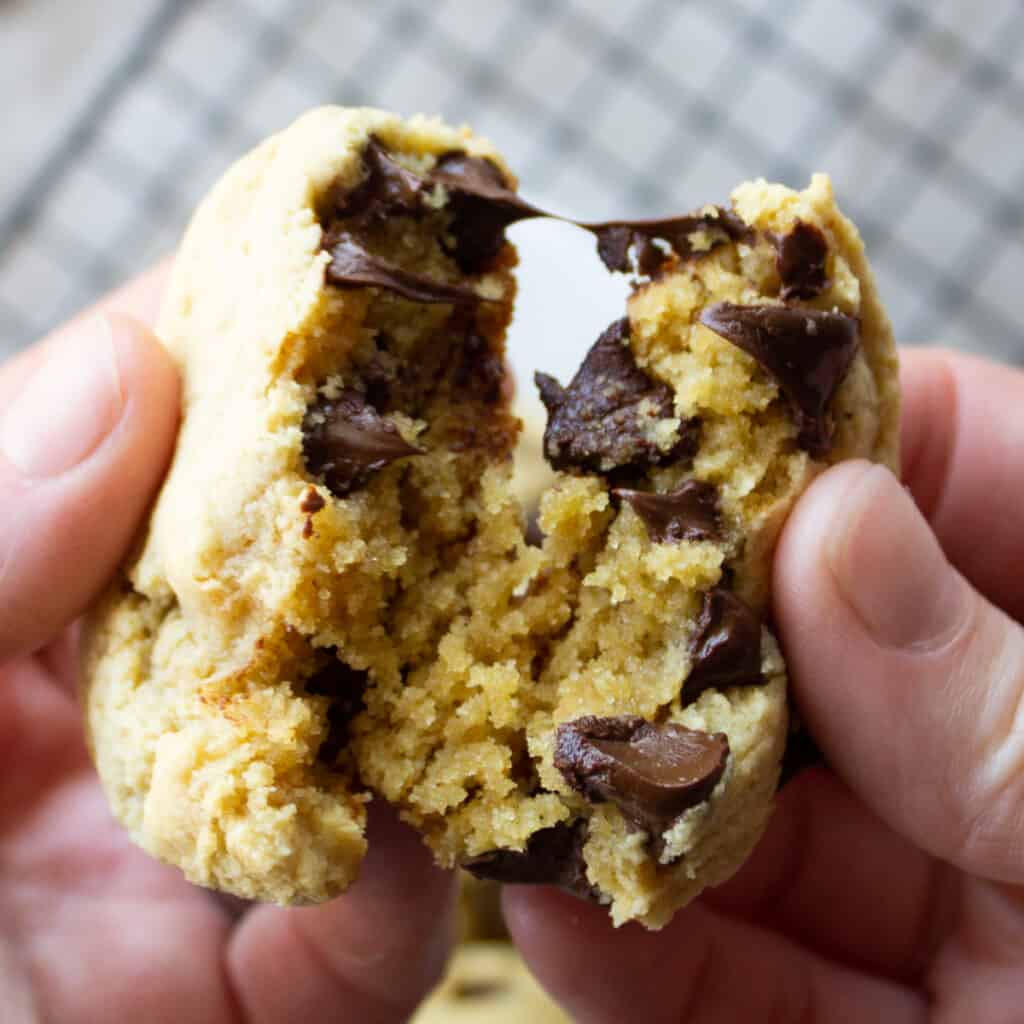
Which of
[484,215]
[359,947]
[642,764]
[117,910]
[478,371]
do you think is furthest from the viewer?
[117,910]

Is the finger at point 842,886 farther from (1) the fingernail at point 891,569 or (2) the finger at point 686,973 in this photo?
(1) the fingernail at point 891,569

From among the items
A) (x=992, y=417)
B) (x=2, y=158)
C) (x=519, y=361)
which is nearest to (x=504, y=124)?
(x=519, y=361)

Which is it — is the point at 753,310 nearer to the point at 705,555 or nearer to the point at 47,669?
the point at 705,555

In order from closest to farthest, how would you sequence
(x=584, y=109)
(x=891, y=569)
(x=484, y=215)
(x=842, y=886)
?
(x=891, y=569) < (x=484, y=215) < (x=842, y=886) < (x=584, y=109)

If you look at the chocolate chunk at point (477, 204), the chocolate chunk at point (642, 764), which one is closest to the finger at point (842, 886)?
the chocolate chunk at point (642, 764)

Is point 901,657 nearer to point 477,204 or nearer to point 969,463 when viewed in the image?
point 477,204

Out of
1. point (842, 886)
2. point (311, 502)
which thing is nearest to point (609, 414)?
point (311, 502)
